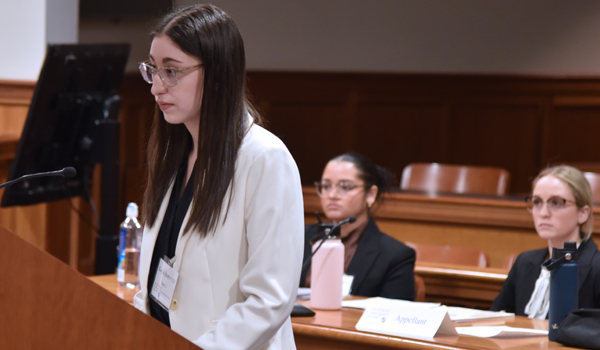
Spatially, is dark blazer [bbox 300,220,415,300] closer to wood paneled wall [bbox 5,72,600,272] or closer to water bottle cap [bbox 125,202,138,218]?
water bottle cap [bbox 125,202,138,218]

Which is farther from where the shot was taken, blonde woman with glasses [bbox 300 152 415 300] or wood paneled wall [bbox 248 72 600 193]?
wood paneled wall [bbox 248 72 600 193]

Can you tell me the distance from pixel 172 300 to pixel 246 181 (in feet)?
0.83

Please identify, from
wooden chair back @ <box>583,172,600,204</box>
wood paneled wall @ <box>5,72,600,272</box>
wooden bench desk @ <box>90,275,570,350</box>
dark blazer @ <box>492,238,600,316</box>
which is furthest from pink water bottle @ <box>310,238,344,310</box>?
wood paneled wall @ <box>5,72,600,272</box>

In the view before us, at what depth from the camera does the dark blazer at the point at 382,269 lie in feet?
10.3

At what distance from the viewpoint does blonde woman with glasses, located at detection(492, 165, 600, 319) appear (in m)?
2.93

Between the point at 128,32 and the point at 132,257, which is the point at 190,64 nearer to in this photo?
the point at 132,257

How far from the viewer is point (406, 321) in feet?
7.20

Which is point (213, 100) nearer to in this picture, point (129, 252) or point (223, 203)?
point (223, 203)

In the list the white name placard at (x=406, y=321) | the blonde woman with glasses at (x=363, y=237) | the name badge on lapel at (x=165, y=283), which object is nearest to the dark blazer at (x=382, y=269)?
the blonde woman with glasses at (x=363, y=237)

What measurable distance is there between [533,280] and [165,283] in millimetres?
1964

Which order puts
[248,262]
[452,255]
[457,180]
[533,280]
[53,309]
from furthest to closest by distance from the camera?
[457,180] < [452,255] < [533,280] < [248,262] < [53,309]

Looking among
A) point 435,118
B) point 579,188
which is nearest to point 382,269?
point 579,188

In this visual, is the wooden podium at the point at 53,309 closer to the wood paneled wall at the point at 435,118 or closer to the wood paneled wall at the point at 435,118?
the wood paneled wall at the point at 435,118

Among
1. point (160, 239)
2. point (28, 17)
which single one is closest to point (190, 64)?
point (160, 239)
